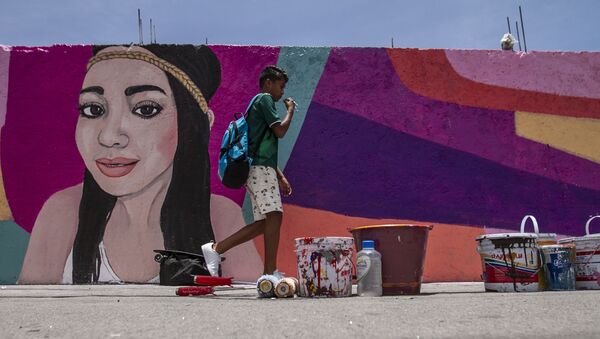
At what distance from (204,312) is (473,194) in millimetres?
4032

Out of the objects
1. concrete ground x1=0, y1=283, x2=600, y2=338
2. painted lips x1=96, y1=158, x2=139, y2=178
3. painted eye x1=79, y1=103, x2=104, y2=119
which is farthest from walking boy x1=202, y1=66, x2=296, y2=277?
painted eye x1=79, y1=103, x2=104, y2=119

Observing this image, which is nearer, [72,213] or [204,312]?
[204,312]

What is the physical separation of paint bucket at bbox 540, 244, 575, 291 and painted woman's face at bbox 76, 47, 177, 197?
11.8 feet

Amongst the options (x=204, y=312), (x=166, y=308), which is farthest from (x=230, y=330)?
(x=166, y=308)

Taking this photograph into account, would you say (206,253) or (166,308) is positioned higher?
(206,253)

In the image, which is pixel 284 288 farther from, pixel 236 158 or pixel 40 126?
pixel 40 126

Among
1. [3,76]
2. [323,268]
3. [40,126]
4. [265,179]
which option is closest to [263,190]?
[265,179]

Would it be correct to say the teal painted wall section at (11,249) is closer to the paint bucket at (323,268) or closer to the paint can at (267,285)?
the paint can at (267,285)

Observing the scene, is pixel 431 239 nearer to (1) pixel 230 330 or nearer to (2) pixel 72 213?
(2) pixel 72 213

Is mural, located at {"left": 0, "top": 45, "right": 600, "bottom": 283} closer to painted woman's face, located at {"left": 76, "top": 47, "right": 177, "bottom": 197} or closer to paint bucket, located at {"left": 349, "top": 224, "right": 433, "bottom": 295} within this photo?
painted woman's face, located at {"left": 76, "top": 47, "right": 177, "bottom": 197}

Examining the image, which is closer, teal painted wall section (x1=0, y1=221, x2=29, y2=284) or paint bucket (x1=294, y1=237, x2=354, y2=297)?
paint bucket (x1=294, y1=237, x2=354, y2=297)

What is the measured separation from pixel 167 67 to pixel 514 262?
12.7 ft

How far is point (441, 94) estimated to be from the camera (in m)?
6.31

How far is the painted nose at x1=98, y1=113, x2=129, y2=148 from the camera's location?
19.5 feet
